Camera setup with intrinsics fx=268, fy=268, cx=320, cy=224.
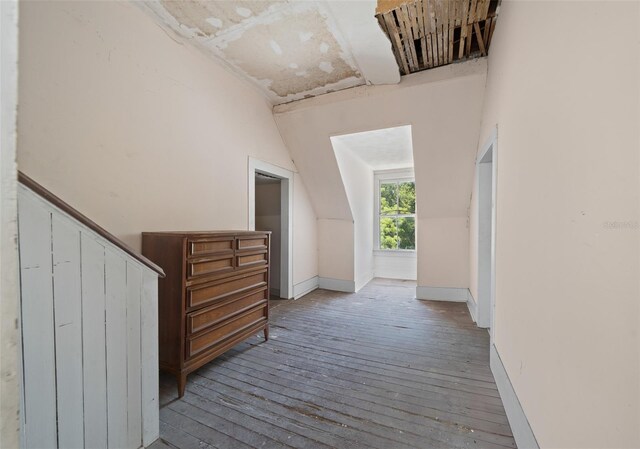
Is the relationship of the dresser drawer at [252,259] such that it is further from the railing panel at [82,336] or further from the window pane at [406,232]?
the window pane at [406,232]

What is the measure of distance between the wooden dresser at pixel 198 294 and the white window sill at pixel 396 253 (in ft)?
13.3

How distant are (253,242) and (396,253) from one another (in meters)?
4.05

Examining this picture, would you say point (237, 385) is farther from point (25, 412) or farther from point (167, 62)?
point (167, 62)

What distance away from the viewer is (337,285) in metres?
4.64

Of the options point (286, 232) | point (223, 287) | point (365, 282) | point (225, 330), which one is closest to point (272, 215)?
point (286, 232)

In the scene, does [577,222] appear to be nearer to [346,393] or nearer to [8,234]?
[8,234]

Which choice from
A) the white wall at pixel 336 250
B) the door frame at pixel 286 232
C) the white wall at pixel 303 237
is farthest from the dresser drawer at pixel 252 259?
the white wall at pixel 336 250

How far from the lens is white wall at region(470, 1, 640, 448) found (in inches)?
28.0

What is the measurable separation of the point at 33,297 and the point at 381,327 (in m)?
2.88

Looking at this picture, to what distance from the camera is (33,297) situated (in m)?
1.03

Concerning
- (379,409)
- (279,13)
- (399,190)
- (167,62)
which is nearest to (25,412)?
(379,409)

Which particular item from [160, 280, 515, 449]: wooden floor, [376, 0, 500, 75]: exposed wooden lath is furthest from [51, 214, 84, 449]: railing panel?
[376, 0, 500, 75]: exposed wooden lath

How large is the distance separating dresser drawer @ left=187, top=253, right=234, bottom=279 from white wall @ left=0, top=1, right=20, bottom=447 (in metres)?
1.52

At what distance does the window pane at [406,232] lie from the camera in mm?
5793
